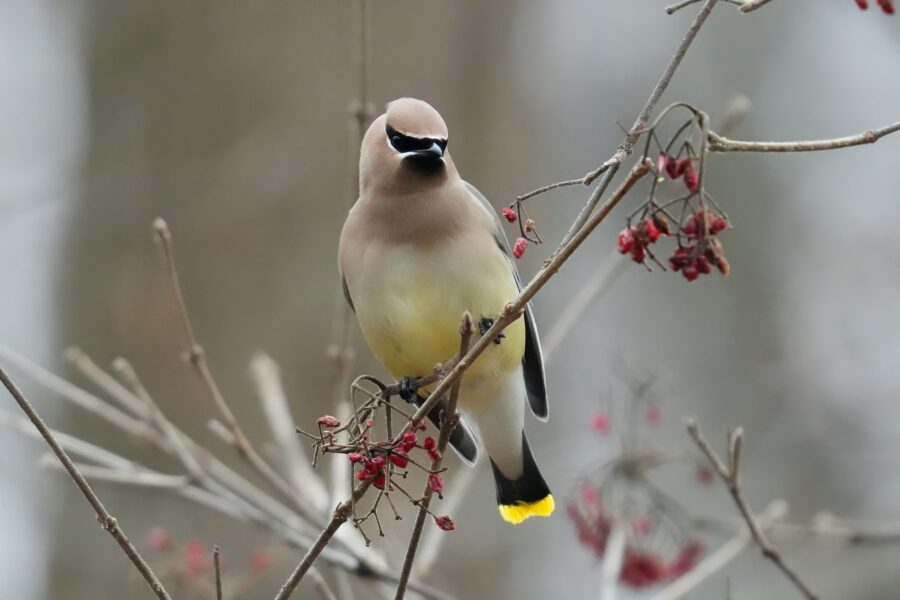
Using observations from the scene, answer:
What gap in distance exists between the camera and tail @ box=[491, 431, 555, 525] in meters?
3.81

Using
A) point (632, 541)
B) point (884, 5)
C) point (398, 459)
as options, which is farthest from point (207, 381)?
point (884, 5)

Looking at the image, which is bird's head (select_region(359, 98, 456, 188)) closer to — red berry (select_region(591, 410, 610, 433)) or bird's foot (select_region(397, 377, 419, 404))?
bird's foot (select_region(397, 377, 419, 404))

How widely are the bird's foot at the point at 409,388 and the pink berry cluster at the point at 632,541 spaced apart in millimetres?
687

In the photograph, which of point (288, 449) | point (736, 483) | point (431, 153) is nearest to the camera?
point (736, 483)

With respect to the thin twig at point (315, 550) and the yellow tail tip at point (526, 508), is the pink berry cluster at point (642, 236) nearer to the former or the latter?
the thin twig at point (315, 550)

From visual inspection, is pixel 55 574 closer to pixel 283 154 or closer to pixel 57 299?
pixel 57 299

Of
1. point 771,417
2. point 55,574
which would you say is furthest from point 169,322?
point 771,417

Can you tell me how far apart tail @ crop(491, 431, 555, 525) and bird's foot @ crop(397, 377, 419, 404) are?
1.92 feet

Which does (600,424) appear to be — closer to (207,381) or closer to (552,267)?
(207,381)

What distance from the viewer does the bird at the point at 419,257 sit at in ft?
10.8

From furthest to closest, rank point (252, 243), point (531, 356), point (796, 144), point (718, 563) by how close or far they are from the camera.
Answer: point (252, 243) < point (531, 356) < point (718, 563) < point (796, 144)

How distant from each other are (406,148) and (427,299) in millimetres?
389

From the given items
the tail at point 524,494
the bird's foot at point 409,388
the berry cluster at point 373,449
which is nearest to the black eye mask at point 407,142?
the bird's foot at point 409,388

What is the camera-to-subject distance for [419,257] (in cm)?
332
